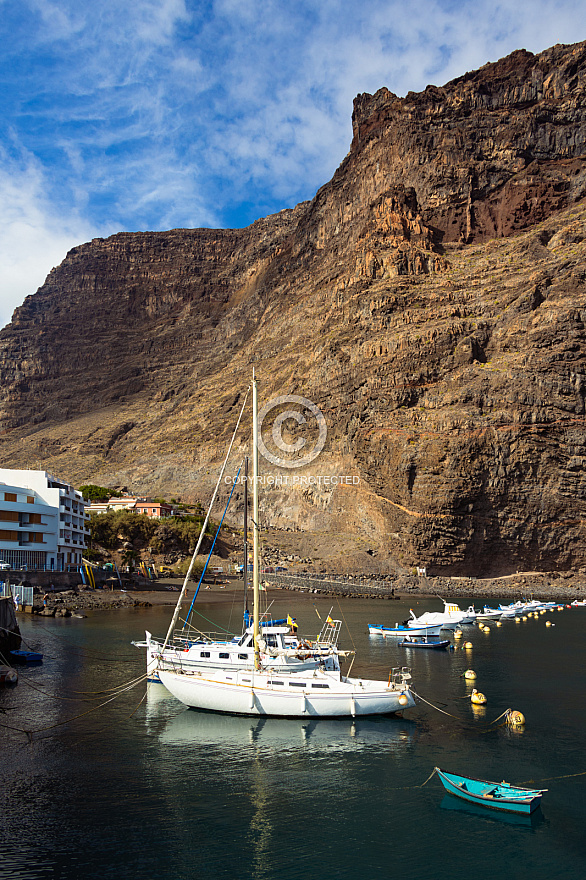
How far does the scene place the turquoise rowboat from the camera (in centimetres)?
2388

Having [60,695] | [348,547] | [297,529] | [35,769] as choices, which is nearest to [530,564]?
[348,547]

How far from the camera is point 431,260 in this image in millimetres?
199500

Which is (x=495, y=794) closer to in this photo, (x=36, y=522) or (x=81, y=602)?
(x=81, y=602)

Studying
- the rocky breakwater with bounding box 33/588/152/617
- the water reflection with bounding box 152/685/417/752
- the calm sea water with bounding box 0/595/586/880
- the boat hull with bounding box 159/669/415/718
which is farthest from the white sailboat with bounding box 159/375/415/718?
the rocky breakwater with bounding box 33/588/152/617

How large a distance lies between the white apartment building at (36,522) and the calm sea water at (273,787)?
1862 inches

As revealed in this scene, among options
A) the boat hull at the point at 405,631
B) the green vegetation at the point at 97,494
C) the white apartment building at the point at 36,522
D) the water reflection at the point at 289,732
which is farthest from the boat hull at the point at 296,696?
the green vegetation at the point at 97,494

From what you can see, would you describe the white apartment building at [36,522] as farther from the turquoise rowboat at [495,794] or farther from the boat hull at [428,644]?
the turquoise rowboat at [495,794]

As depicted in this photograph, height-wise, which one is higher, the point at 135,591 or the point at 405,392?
the point at 405,392

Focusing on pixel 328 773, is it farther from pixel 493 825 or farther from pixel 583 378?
pixel 583 378

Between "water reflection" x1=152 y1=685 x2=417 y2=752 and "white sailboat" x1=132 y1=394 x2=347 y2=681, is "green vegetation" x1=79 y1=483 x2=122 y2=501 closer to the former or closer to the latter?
"white sailboat" x1=132 y1=394 x2=347 y2=681

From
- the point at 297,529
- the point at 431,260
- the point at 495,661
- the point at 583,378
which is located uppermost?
the point at 431,260

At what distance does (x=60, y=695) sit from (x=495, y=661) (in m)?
37.0

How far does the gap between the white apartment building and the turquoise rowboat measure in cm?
7708

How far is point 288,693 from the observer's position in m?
34.0
